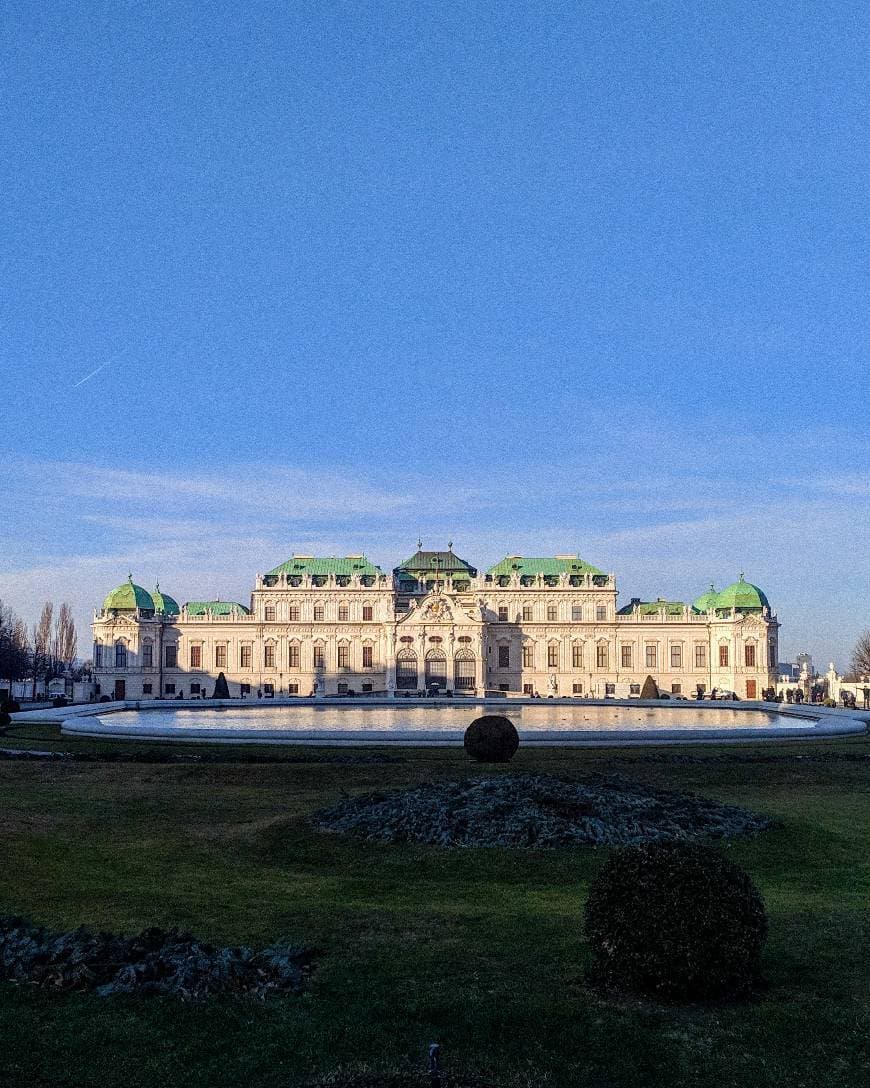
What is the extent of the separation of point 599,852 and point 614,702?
6378 cm

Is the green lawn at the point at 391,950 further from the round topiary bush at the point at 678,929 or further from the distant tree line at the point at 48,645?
the distant tree line at the point at 48,645

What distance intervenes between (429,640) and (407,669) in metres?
4.09

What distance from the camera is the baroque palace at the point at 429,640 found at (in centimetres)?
10819

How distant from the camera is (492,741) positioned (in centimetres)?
3181

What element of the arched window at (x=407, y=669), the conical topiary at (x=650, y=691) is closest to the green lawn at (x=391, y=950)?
the conical topiary at (x=650, y=691)

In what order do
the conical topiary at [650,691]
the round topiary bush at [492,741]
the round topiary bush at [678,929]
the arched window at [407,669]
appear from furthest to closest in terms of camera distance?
the arched window at [407,669], the conical topiary at [650,691], the round topiary bush at [492,741], the round topiary bush at [678,929]

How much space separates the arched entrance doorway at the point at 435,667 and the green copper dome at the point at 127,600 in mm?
31810

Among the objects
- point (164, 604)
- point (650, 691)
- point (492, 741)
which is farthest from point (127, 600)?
point (492, 741)

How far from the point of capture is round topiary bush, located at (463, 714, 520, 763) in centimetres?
3188

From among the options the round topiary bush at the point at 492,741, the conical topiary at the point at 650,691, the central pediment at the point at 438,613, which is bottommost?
the conical topiary at the point at 650,691

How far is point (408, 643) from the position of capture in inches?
4277

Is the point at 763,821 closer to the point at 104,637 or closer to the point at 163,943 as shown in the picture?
the point at 163,943

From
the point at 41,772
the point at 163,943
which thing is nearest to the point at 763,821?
the point at 163,943

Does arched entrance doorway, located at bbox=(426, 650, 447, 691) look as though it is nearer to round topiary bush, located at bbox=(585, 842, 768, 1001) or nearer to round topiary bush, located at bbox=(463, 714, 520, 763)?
round topiary bush, located at bbox=(463, 714, 520, 763)
